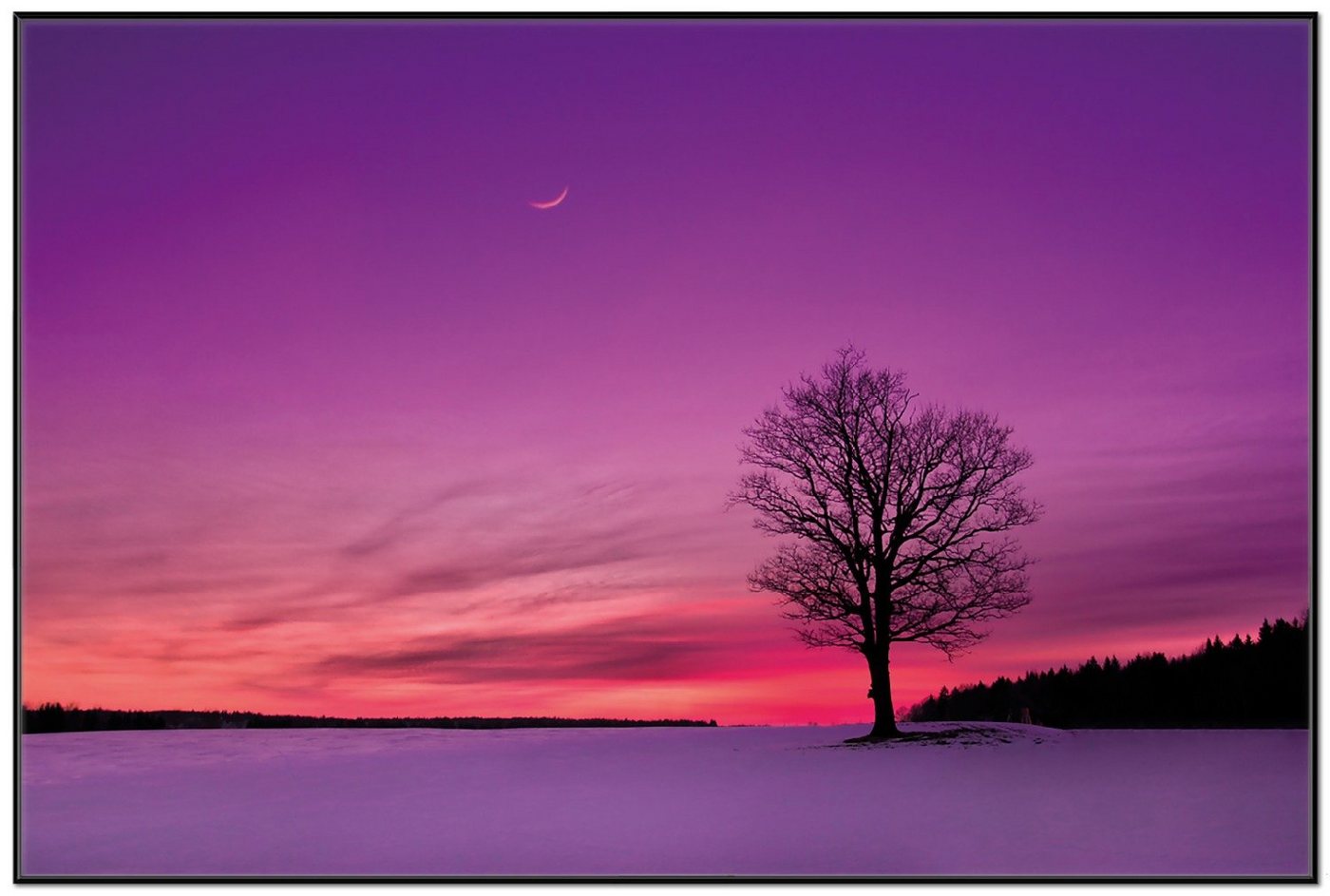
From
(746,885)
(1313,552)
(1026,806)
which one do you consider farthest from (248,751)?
(1313,552)

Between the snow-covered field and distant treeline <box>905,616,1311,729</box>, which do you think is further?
distant treeline <box>905,616,1311,729</box>

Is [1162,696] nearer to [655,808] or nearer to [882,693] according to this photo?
[882,693]

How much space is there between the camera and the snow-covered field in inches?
624

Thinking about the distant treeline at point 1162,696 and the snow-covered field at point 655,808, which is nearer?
the snow-covered field at point 655,808

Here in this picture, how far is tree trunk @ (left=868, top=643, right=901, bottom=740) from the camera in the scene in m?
31.3

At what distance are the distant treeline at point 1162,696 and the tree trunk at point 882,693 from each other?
403 centimetres

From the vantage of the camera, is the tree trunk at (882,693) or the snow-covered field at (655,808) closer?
the snow-covered field at (655,808)

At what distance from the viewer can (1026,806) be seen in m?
18.8

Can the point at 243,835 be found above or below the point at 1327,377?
below

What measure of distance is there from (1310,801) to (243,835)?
16.2 metres

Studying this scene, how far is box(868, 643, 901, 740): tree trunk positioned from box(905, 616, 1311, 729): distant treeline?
13.2 ft

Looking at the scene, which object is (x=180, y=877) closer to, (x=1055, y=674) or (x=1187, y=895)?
(x=1187, y=895)

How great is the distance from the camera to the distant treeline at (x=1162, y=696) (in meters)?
25.8

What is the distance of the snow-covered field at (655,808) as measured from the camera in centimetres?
1585
